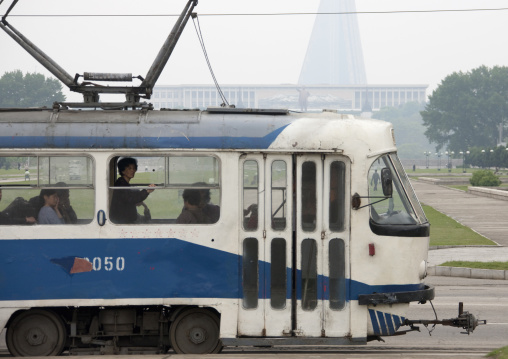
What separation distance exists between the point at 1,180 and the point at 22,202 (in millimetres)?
619

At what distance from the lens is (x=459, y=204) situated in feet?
154

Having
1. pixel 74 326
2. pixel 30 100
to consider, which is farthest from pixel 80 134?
pixel 30 100

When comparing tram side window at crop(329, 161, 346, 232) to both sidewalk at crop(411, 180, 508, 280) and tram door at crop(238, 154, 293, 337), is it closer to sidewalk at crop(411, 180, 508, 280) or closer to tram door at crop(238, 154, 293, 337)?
tram door at crop(238, 154, 293, 337)

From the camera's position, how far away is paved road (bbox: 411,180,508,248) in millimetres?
32031

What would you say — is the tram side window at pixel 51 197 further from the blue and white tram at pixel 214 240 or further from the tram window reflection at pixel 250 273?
the tram window reflection at pixel 250 273

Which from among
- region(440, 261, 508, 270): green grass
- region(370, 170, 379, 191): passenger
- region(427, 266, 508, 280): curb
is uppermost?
region(370, 170, 379, 191): passenger

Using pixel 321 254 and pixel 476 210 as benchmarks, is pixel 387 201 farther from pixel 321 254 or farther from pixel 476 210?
pixel 476 210

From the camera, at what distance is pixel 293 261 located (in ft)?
35.0

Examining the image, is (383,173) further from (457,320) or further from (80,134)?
(80,134)

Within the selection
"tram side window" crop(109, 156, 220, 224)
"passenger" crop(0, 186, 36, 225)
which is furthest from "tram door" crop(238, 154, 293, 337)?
"passenger" crop(0, 186, 36, 225)

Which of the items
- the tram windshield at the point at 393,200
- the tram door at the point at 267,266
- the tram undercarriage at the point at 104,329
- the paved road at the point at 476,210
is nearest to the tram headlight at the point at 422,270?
the tram windshield at the point at 393,200

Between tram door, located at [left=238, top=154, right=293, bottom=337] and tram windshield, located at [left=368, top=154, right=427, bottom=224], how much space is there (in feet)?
3.38

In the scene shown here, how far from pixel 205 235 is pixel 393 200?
2.32m

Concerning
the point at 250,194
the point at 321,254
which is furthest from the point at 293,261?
the point at 250,194
